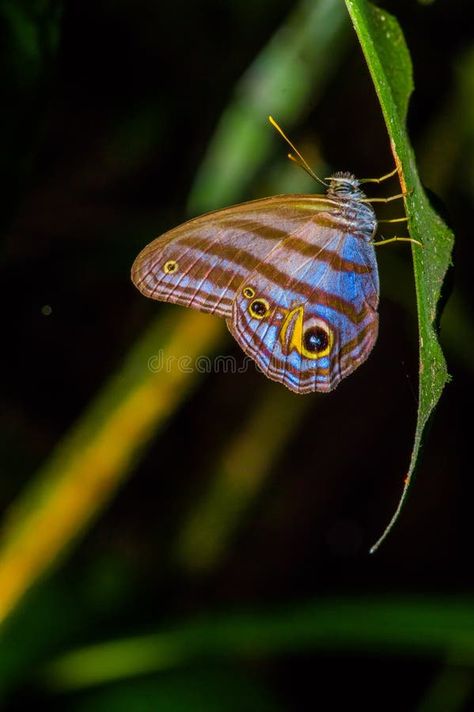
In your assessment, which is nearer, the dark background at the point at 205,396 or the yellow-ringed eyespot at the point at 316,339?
Answer: the yellow-ringed eyespot at the point at 316,339

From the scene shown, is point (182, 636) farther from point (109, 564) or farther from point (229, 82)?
point (229, 82)

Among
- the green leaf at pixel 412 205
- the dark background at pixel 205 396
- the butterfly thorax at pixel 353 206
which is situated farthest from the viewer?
the dark background at pixel 205 396

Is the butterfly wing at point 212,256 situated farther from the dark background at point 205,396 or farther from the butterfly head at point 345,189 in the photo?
the dark background at point 205,396

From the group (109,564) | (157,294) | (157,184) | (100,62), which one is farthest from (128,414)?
(100,62)

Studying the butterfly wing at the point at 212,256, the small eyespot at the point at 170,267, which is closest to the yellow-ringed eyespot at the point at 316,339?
the butterfly wing at the point at 212,256

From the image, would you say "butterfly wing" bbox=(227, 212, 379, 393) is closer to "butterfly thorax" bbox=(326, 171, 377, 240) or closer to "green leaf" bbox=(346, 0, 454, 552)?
"butterfly thorax" bbox=(326, 171, 377, 240)

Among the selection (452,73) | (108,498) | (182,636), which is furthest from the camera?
(452,73)
